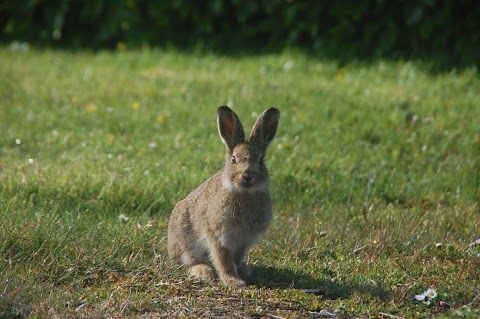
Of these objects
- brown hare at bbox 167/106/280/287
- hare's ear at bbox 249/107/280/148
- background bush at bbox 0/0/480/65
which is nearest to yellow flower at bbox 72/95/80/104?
background bush at bbox 0/0/480/65

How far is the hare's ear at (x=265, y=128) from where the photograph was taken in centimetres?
518

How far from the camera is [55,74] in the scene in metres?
10.7

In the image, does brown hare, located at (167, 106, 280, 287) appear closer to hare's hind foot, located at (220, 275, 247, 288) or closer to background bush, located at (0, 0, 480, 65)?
hare's hind foot, located at (220, 275, 247, 288)

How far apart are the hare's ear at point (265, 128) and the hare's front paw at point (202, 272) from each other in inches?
35.6

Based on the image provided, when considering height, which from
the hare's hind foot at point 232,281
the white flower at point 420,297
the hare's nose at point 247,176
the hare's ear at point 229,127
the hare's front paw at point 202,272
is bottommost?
the hare's front paw at point 202,272

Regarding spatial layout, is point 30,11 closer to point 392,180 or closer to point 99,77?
point 99,77

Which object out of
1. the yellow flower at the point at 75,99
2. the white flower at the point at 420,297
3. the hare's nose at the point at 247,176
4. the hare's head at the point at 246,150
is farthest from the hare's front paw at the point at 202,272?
the yellow flower at the point at 75,99

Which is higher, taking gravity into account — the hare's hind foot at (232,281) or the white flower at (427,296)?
the white flower at (427,296)

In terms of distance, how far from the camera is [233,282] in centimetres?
497

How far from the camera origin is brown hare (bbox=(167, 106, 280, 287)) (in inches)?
A: 198

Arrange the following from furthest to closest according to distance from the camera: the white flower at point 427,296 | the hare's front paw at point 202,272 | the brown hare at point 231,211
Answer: the hare's front paw at point 202,272 → the brown hare at point 231,211 → the white flower at point 427,296

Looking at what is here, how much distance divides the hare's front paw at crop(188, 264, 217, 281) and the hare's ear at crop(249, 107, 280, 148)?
2.97 feet

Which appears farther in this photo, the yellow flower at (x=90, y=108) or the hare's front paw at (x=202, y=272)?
the yellow flower at (x=90, y=108)

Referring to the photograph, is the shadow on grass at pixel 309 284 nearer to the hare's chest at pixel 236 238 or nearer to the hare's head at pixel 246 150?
the hare's chest at pixel 236 238
